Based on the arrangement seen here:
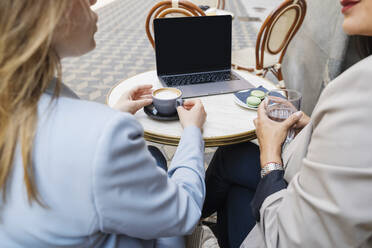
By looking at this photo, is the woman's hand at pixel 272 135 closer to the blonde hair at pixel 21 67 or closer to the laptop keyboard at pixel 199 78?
the laptop keyboard at pixel 199 78

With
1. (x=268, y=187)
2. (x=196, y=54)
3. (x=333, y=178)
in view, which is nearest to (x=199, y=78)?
(x=196, y=54)

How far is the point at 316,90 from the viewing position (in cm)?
249

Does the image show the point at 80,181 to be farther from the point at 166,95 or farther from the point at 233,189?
the point at 233,189

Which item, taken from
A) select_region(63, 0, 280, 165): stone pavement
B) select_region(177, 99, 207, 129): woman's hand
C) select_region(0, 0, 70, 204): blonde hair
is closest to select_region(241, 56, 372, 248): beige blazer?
select_region(177, 99, 207, 129): woman's hand

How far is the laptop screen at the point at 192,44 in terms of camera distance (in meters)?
1.48

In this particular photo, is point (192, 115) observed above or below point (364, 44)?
below

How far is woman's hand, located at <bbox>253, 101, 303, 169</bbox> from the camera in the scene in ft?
3.40

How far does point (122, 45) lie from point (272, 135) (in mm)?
4305

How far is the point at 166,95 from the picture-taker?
1.20 m

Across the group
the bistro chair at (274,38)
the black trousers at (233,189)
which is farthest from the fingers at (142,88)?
the bistro chair at (274,38)

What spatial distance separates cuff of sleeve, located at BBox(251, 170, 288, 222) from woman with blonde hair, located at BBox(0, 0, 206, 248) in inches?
18.2

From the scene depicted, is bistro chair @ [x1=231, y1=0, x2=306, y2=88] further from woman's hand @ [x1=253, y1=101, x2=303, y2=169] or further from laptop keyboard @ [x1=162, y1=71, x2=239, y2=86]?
woman's hand @ [x1=253, y1=101, x2=303, y2=169]

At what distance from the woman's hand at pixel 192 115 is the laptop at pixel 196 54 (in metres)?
0.27

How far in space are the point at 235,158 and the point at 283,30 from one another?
72.9 inches
